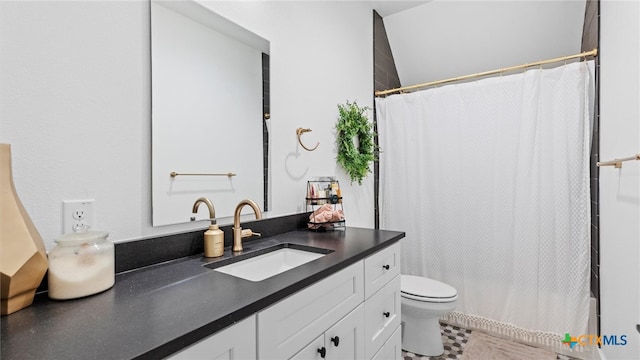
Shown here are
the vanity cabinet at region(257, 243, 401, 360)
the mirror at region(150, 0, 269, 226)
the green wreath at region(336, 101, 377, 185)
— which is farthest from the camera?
the green wreath at region(336, 101, 377, 185)

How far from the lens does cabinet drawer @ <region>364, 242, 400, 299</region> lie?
4.24ft

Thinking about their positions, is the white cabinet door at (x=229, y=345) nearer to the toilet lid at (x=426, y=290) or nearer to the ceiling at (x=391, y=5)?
the toilet lid at (x=426, y=290)

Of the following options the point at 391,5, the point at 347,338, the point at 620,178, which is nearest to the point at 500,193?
the point at 620,178

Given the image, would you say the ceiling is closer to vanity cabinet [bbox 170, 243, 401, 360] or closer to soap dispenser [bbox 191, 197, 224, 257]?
vanity cabinet [bbox 170, 243, 401, 360]

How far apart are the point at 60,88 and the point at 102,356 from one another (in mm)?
771

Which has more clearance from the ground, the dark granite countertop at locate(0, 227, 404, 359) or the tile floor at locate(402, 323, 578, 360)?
the dark granite countertop at locate(0, 227, 404, 359)

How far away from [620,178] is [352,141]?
144cm

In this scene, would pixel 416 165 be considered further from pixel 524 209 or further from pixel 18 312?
pixel 18 312

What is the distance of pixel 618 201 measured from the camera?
1471mm

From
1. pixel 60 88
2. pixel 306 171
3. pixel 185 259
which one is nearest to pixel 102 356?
pixel 185 259

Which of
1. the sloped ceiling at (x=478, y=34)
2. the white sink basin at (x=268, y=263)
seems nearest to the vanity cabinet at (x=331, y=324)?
the white sink basin at (x=268, y=263)

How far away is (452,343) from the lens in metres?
2.12

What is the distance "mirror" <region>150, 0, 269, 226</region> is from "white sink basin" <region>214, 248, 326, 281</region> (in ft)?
0.84

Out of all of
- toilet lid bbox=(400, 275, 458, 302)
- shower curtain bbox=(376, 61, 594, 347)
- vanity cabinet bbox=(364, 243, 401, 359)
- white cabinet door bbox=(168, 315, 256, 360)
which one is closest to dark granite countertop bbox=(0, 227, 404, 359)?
white cabinet door bbox=(168, 315, 256, 360)
